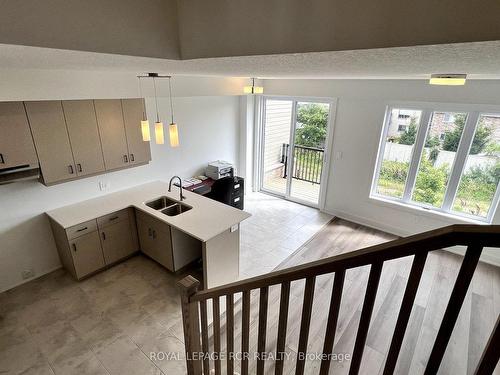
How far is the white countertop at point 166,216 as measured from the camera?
9.75 ft

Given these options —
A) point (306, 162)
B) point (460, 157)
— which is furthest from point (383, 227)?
point (306, 162)

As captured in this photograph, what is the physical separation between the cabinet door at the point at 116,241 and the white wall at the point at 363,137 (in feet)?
11.8

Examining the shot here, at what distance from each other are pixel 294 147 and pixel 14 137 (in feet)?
14.3

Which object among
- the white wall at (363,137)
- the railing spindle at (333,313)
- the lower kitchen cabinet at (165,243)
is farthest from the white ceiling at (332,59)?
the white wall at (363,137)

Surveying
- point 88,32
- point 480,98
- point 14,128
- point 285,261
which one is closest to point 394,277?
point 285,261

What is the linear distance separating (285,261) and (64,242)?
2.83 m

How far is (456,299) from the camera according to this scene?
26.2 inches

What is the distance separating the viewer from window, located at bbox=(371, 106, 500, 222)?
3.64 meters

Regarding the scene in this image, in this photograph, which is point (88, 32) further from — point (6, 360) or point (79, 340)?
point (6, 360)

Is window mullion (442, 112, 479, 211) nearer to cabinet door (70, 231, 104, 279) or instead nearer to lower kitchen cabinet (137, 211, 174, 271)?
lower kitchen cabinet (137, 211, 174, 271)

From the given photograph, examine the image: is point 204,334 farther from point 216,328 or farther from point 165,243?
point 165,243

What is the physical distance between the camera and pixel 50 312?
9.43 feet

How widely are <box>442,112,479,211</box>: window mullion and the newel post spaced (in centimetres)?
411

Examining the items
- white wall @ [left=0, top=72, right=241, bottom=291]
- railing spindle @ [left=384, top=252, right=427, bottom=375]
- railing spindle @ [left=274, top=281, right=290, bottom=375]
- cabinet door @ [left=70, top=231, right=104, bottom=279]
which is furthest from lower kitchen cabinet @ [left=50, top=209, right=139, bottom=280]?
railing spindle @ [left=384, top=252, right=427, bottom=375]
